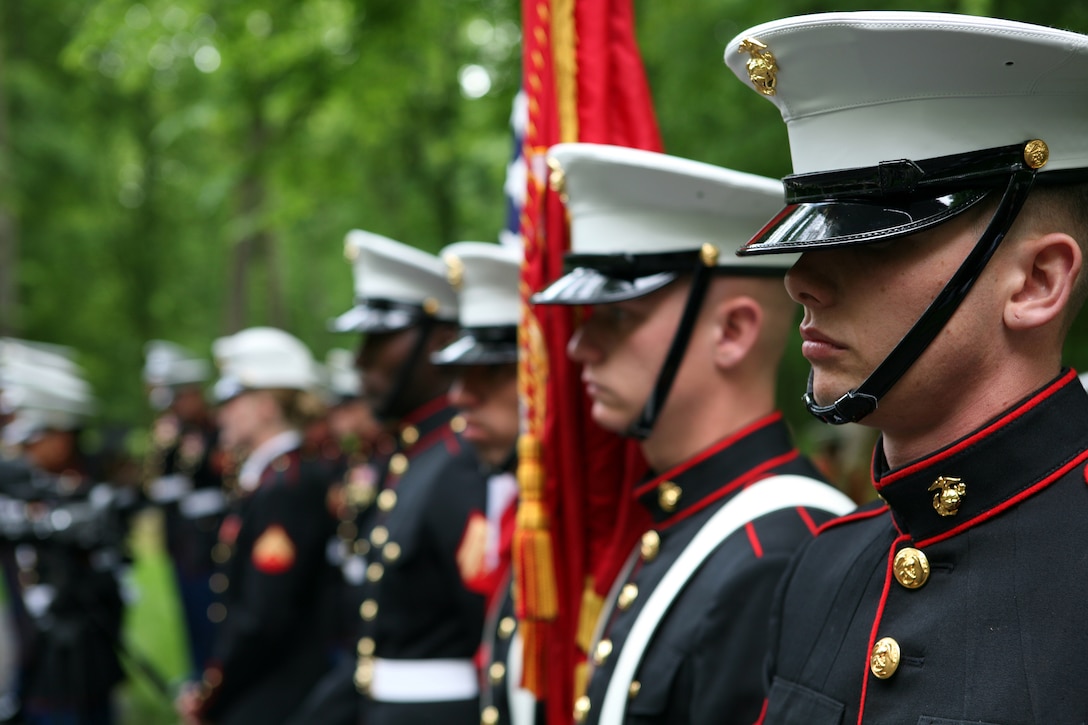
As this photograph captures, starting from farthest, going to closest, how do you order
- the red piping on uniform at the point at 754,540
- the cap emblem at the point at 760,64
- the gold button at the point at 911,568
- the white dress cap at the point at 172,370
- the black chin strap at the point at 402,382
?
the white dress cap at the point at 172,370
the black chin strap at the point at 402,382
the red piping on uniform at the point at 754,540
the cap emblem at the point at 760,64
the gold button at the point at 911,568

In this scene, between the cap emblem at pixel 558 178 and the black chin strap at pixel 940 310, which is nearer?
the black chin strap at pixel 940 310

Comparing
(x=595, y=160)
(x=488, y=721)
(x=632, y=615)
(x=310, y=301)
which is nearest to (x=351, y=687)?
(x=488, y=721)

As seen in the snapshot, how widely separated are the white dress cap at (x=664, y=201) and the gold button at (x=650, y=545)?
68 cm

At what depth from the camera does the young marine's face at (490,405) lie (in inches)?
154

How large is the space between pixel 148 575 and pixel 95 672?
379 inches

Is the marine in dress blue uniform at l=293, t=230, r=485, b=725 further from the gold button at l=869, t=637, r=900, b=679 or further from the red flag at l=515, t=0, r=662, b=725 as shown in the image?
Answer: the gold button at l=869, t=637, r=900, b=679

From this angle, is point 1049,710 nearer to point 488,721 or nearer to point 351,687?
point 488,721

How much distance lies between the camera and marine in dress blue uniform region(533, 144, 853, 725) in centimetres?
253

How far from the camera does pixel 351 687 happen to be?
4.66m

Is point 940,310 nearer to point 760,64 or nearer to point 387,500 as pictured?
point 760,64

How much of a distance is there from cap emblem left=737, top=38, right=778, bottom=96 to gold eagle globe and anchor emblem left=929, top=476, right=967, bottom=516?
2.21ft

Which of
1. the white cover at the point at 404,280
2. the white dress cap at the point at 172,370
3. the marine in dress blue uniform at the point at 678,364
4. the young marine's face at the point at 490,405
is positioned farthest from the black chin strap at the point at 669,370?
the white dress cap at the point at 172,370

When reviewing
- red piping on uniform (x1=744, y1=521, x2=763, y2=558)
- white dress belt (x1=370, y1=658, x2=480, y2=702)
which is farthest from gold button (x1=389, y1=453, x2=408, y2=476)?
red piping on uniform (x1=744, y1=521, x2=763, y2=558)

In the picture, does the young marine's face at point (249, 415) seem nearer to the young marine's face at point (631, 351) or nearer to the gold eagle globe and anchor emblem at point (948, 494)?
the young marine's face at point (631, 351)
